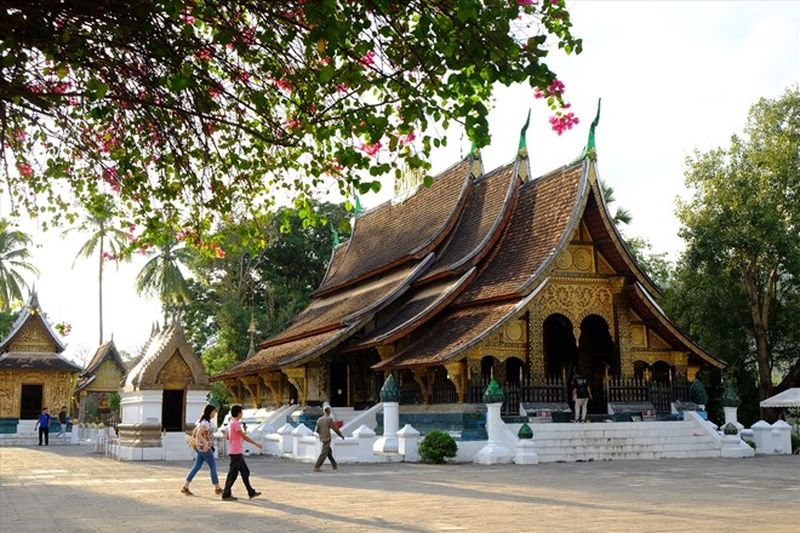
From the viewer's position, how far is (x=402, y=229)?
26.3 meters

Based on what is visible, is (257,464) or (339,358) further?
(339,358)

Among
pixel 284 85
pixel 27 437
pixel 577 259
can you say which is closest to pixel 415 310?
pixel 577 259

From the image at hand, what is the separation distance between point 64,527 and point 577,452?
434 inches

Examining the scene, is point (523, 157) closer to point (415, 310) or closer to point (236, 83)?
point (415, 310)

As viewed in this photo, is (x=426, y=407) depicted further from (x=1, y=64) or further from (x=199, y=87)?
(x=1, y=64)

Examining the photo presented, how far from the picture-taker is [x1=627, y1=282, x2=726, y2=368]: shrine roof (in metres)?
19.4

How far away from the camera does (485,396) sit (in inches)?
642

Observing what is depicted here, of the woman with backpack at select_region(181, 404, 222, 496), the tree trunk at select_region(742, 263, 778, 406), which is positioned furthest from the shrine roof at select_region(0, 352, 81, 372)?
the woman with backpack at select_region(181, 404, 222, 496)

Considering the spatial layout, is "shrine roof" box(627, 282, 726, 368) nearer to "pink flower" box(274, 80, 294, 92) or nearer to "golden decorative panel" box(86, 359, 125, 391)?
"pink flower" box(274, 80, 294, 92)

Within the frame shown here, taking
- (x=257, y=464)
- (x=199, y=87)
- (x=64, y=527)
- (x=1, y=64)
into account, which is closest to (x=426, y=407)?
(x=257, y=464)

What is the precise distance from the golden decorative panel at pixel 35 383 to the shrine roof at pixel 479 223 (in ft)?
69.1

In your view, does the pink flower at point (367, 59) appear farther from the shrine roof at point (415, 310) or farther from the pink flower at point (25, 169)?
the shrine roof at point (415, 310)

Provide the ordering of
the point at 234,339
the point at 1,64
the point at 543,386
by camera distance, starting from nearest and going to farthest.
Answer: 1. the point at 1,64
2. the point at 543,386
3. the point at 234,339

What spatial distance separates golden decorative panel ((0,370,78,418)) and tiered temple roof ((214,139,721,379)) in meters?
13.4
